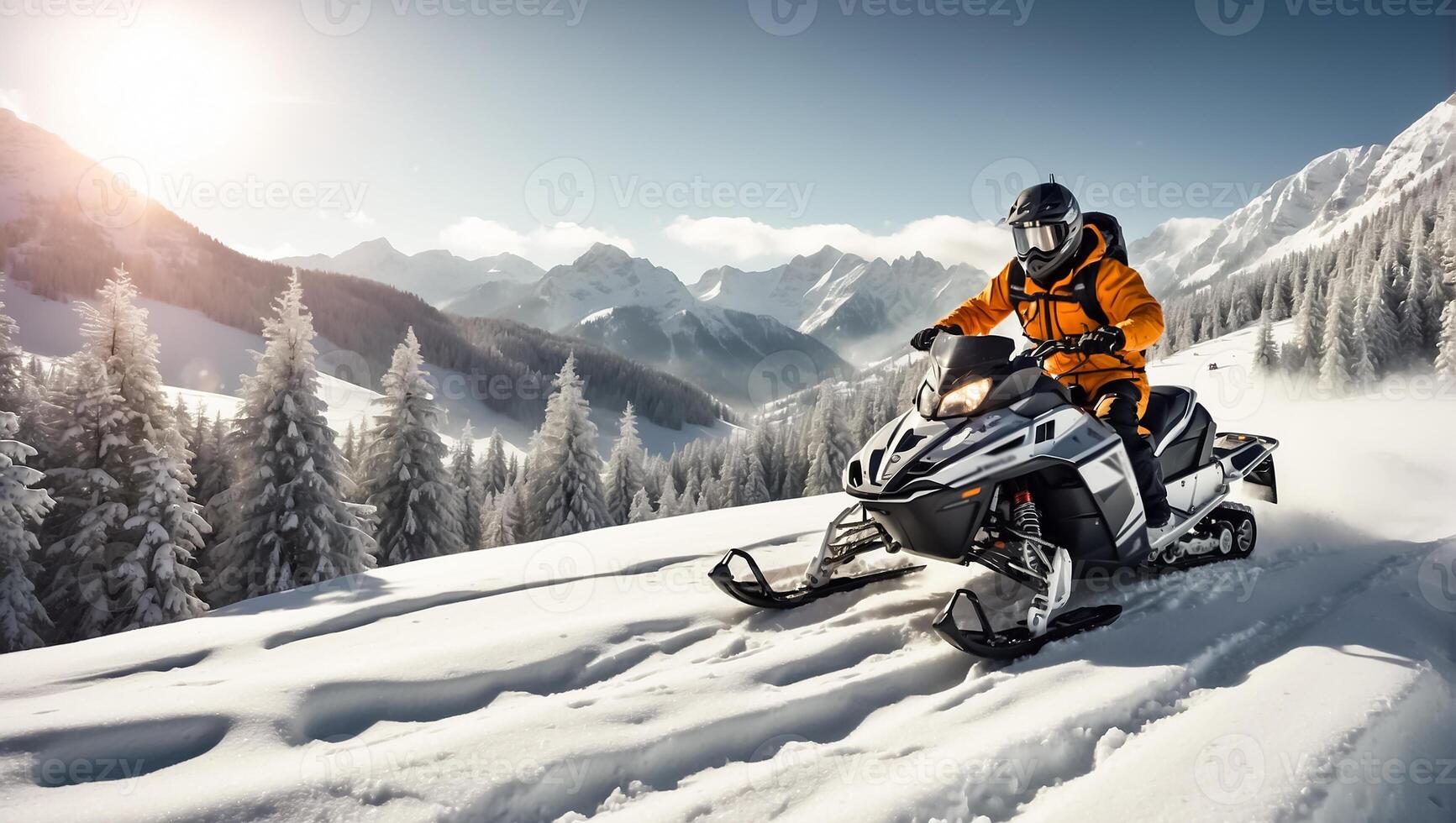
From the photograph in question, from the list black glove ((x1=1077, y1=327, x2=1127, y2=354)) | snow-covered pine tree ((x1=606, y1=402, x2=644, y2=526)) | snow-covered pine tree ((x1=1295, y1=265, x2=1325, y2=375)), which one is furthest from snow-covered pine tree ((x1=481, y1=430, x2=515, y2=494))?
snow-covered pine tree ((x1=1295, y1=265, x2=1325, y2=375))

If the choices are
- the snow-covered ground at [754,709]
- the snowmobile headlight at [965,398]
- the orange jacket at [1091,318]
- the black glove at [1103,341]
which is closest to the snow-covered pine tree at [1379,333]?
the snow-covered ground at [754,709]

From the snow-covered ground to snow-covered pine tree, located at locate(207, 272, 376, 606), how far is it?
12980 millimetres

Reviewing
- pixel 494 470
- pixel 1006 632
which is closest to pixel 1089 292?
pixel 1006 632

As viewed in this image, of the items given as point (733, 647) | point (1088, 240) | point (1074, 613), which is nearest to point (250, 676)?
point (733, 647)

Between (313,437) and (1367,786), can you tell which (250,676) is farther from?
(313,437)

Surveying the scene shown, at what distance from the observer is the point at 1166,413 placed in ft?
15.3

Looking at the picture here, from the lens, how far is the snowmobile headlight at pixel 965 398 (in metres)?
3.58

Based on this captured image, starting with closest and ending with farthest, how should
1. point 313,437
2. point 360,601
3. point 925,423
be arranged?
point 925,423 → point 360,601 → point 313,437

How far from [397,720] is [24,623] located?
1497 centimetres

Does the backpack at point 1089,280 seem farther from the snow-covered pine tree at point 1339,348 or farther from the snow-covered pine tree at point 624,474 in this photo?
the snow-covered pine tree at point 1339,348

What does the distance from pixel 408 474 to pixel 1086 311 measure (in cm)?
2003

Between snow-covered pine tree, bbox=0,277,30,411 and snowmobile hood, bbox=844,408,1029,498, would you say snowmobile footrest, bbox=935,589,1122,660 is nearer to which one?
snowmobile hood, bbox=844,408,1029,498

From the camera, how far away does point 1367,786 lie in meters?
2.06

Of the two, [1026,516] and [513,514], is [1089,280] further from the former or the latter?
[513,514]
